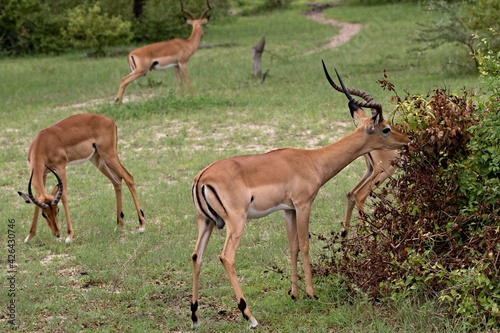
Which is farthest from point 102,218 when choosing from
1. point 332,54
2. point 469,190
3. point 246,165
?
point 332,54

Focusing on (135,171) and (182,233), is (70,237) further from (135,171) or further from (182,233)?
(135,171)

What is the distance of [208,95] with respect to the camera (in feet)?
43.7

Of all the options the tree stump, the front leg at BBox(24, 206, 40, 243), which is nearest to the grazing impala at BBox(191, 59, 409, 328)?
the front leg at BBox(24, 206, 40, 243)

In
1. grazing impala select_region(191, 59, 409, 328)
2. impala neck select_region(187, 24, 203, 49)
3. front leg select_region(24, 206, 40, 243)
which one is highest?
grazing impala select_region(191, 59, 409, 328)

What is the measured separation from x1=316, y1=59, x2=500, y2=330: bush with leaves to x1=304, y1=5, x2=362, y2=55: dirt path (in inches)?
544

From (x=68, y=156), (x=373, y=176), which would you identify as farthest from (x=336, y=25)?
(x=373, y=176)

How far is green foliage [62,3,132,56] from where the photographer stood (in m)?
20.0

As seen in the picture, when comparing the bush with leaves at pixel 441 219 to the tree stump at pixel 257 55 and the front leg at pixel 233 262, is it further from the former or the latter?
the tree stump at pixel 257 55

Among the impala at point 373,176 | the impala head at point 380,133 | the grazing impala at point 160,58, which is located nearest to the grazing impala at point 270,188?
the impala head at point 380,133

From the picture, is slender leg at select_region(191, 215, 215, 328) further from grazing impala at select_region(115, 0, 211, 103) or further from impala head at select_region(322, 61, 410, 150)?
grazing impala at select_region(115, 0, 211, 103)

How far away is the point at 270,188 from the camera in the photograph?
5020 mm

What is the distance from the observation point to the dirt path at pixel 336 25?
20100 millimetres

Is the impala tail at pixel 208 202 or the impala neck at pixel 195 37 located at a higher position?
the impala tail at pixel 208 202

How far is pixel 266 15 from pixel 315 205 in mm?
23143
